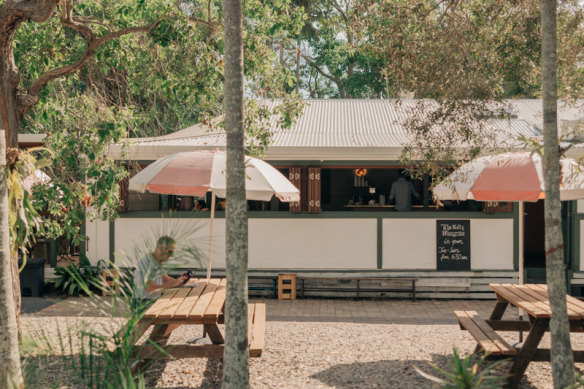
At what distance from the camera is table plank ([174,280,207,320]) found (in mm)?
5039

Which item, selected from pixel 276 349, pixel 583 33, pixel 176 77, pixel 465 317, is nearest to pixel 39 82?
pixel 176 77

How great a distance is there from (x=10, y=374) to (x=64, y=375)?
1851 mm

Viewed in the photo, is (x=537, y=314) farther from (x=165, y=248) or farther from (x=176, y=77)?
(x=176, y=77)

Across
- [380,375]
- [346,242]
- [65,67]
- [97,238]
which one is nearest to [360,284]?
[346,242]

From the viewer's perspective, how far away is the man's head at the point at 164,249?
3.68 m

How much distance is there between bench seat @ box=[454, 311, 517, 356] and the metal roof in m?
3.23

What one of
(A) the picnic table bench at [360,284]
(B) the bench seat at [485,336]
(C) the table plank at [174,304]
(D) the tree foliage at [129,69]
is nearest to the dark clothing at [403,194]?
(A) the picnic table bench at [360,284]

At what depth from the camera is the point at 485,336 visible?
5633 mm

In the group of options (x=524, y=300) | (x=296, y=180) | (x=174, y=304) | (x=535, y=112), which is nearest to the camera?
(x=174, y=304)

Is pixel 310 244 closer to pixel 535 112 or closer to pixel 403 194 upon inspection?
pixel 403 194

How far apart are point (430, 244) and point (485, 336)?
5076mm

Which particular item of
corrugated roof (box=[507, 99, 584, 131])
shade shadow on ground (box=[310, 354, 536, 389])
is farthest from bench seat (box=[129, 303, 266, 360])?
corrugated roof (box=[507, 99, 584, 131])

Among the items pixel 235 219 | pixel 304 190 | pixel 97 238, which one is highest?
pixel 304 190

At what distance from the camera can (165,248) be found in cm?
370
